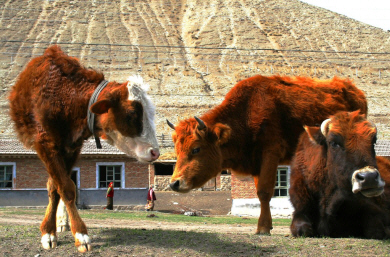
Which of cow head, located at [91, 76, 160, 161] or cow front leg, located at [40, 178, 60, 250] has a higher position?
cow head, located at [91, 76, 160, 161]

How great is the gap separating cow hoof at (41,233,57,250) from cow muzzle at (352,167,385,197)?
153 inches

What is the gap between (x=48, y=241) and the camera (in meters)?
6.33

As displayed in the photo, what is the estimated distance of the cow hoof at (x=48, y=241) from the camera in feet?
20.5

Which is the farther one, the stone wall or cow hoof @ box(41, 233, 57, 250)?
the stone wall

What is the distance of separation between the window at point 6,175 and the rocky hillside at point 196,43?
3796 cm

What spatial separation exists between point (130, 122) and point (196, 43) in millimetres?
109177

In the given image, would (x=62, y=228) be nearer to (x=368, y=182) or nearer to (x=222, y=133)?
(x=222, y=133)

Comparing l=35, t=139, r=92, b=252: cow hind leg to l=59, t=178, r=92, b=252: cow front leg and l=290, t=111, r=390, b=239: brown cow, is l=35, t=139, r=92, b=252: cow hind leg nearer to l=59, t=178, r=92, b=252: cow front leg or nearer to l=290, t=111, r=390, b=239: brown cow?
l=59, t=178, r=92, b=252: cow front leg

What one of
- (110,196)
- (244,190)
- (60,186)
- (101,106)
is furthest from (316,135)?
(110,196)

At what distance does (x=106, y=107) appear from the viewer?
6.54 metres

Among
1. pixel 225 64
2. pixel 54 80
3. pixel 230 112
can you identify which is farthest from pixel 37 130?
pixel 225 64

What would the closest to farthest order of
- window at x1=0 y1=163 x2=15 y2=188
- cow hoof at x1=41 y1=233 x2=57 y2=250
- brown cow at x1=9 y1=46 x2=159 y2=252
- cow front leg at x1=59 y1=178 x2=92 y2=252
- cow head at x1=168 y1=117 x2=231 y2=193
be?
cow front leg at x1=59 y1=178 x2=92 y2=252 → cow hoof at x1=41 y1=233 x2=57 y2=250 → brown cow at x1=9 y1=46 x2=159 y2=252 → cow head at x1=168 y1=117 x2=231 y2=193 → window at x1=0 y1=163 x2=15 y2=188

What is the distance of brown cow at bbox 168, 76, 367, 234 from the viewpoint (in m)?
8.30

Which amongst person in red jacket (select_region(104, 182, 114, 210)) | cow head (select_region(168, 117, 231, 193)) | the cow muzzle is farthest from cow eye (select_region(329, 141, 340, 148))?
person in red jacket (select_region(104, 182, 114, 210))
